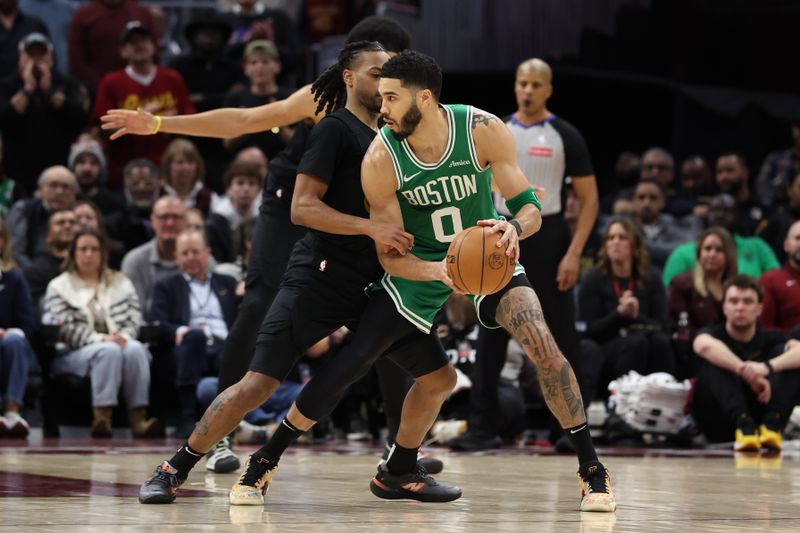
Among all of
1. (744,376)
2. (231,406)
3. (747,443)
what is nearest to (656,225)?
(744,376)

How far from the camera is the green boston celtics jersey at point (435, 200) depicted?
5355mm

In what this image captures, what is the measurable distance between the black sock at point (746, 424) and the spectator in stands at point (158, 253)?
4.20 m

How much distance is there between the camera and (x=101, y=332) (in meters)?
10.1

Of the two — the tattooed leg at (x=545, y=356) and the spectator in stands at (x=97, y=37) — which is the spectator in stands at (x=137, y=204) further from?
the tattooed leg at (x=545, y=356)

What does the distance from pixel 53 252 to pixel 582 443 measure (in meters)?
6.28

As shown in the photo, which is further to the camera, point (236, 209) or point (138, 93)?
point (138, 93)

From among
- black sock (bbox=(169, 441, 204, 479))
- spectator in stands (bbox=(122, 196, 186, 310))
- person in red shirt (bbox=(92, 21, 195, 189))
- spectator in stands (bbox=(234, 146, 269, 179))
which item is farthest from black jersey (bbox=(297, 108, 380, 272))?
person in red shirt (bbox=(92, 21, 195, 189))

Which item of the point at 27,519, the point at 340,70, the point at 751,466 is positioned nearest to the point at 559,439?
the point at 751,466

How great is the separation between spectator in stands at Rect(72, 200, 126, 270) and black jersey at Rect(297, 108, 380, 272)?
16.2 ft

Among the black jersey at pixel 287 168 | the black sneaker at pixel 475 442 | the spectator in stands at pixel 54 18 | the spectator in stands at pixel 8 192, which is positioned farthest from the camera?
the spectator in stands at pixel 54 18

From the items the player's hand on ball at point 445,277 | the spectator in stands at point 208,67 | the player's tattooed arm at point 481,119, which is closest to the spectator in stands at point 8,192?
the spectator in stands at point 208,67

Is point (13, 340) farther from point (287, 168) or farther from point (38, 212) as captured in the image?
point (287, 168)

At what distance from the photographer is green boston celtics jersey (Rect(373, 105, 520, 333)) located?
5355 mm

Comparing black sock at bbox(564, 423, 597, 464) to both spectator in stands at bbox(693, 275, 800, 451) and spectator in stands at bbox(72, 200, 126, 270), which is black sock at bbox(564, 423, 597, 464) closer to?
spectator in stands at bbox(693, 275, 800, 451)
